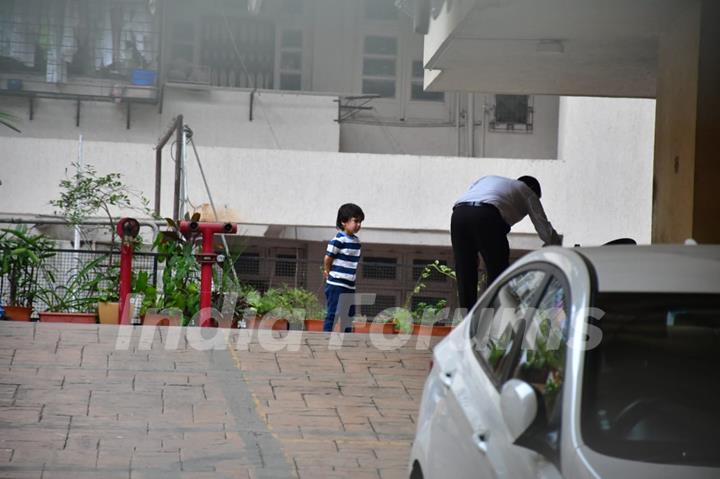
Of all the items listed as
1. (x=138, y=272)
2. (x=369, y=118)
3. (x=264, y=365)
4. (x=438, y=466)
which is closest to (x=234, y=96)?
(x=369, y=118)

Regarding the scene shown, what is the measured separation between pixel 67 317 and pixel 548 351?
27.0ft

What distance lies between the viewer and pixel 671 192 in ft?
30.4

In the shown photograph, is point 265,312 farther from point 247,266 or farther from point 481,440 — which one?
point 481,440

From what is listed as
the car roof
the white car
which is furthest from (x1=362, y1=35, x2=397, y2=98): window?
the car roof

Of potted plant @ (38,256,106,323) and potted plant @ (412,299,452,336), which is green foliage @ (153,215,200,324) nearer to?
potted plant @ (38,256,106,323)

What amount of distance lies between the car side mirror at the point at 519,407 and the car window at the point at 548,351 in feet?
0.28

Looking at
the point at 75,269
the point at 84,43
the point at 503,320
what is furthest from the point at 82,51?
the point at 503,320

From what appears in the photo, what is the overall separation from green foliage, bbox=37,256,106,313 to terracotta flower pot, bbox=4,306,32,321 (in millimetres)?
272

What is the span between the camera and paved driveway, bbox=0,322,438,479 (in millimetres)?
6648

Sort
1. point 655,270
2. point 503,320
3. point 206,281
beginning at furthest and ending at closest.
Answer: point 206,281, point 503,320, point 655,270

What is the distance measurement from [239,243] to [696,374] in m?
10.7

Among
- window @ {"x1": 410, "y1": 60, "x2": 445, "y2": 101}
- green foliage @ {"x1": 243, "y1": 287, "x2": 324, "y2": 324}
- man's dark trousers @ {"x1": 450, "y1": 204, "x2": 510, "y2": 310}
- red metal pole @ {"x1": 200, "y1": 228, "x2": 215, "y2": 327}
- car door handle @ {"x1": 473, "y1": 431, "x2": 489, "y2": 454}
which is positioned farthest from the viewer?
window @ {"x1": 410, "y1": 60, "x2": 445, "y2": 101}

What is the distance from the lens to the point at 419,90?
21719 mm

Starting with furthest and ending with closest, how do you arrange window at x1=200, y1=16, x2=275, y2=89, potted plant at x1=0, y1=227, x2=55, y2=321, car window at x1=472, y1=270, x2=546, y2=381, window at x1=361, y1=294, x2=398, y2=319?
window at x1=200, y1=16, x2=275, y2=89 < window at x1=361, y1=294, x2=398, y2=319 < potted plant at x1=0, y1=227, x2=55, y2=321 < car window at x1=472, y1=270, x2=546, y2=381
